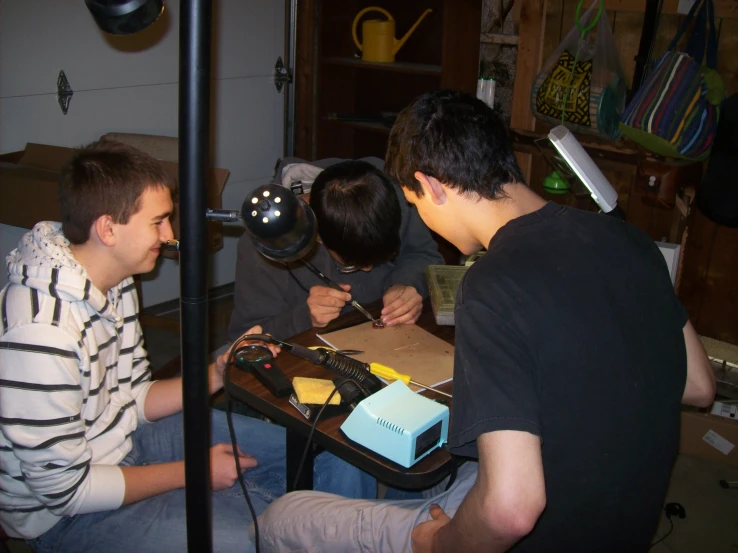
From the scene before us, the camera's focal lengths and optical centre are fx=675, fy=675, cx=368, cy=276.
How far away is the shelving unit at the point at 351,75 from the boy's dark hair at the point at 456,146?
1.97 meters

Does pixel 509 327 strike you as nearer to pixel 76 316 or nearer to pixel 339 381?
pixel 339 381

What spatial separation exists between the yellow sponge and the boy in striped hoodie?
0.26m

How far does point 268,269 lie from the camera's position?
1.85 metres

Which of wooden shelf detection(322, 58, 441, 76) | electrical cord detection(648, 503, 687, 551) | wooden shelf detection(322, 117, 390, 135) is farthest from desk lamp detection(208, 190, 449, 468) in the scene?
wooden shelf detection(322, 117, 390, 135)

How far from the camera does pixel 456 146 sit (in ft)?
3.81

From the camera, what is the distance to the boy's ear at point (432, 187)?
3.85ft

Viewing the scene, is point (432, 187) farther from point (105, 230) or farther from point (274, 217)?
point (105, 230)

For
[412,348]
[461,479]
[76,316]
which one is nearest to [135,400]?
[76,316]

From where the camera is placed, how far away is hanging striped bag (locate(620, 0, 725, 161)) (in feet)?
7.33

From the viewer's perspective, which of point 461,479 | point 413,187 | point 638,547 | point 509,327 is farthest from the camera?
point 461,479

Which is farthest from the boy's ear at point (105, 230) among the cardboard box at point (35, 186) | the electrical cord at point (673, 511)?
the electrical cord at point (673, 511)

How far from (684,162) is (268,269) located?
162 centimetres

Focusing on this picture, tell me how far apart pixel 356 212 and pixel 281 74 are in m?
2.25

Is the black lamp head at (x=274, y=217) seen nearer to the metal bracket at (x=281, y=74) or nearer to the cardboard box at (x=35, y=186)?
the cardboard box at (x=35, y=186)
